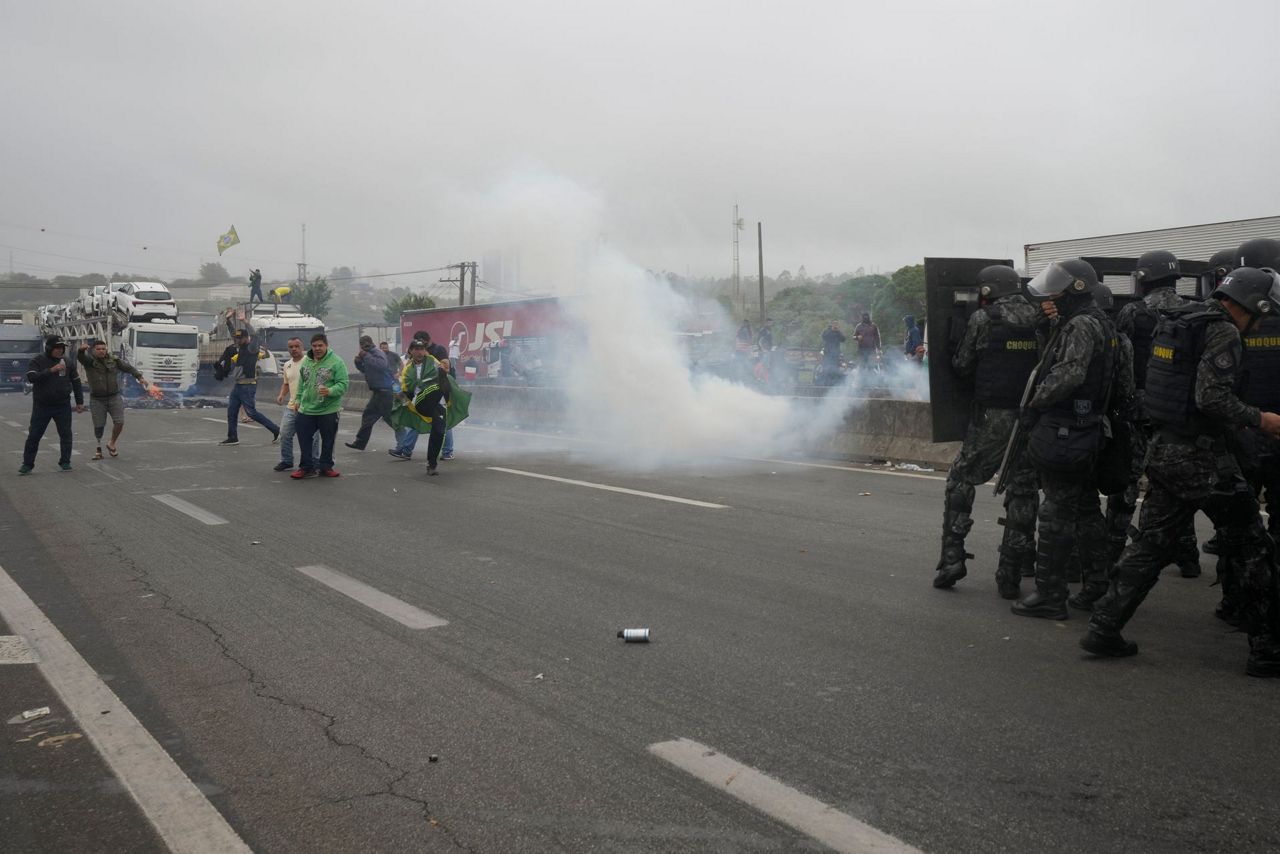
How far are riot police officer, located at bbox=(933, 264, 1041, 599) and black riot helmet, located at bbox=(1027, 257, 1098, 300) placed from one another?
1.22ft

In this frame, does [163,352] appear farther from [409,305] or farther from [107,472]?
[409,305]

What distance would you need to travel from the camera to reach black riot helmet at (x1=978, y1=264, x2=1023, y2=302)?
19.3 feet

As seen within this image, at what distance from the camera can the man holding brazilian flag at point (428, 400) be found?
1277cm

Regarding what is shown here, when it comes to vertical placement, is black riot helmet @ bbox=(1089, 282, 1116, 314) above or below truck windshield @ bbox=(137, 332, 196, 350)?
below

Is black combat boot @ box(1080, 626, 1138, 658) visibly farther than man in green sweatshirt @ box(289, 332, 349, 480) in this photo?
No

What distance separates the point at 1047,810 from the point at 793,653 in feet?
5.90

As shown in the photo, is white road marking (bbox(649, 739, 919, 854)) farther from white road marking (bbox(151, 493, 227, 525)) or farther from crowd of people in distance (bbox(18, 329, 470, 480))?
crowd of people in distance (bbox(18, 329, 470, 480))

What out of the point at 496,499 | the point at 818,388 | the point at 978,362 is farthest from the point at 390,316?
the point at 978,362

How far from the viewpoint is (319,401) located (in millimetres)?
12023

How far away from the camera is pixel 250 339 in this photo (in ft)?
58.9

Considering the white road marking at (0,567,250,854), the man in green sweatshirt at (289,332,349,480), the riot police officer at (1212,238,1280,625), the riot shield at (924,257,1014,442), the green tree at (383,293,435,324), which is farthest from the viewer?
the green tree at (383,293,435,324)

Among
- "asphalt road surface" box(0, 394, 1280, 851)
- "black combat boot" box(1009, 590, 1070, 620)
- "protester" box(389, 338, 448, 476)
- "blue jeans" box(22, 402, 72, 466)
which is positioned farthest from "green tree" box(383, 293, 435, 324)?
"black combat boot" box(1009, 590, 1070, 620)

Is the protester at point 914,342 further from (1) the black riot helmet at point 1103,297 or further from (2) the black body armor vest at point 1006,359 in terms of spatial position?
(2) the black body armor vest at point 1006,359

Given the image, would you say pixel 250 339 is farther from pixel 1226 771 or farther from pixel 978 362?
pixel 1226 771
